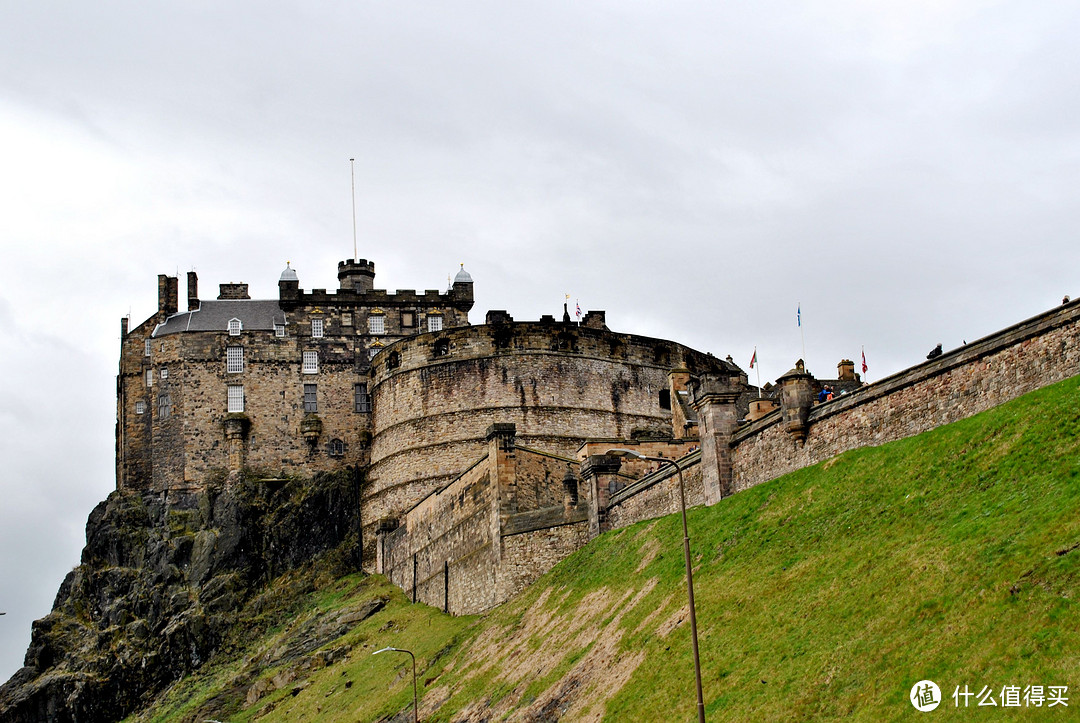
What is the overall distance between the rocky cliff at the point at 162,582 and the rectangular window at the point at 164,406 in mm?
4468

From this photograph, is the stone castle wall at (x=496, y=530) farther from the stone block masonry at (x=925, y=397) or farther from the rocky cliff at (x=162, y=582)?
the rocky cliff at (x=162, y=582)

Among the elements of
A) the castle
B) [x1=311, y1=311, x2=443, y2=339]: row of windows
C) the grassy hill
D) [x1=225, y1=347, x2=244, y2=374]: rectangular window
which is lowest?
the grassy hill

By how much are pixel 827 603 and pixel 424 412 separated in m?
43.5

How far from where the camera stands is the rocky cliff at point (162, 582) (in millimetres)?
63562

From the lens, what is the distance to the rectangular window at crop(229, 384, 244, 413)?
2849 inches

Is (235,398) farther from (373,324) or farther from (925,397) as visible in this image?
(925,397)

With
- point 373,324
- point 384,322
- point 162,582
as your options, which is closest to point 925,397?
point 162,582

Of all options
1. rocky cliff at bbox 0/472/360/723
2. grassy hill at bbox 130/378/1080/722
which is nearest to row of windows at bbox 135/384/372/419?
rocky cliff at bbox 0/472/360/723

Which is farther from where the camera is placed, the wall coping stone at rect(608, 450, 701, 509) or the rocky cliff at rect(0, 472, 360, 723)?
the rocky cliff at rect(0, 472, 360, 723)

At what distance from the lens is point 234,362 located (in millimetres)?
72875

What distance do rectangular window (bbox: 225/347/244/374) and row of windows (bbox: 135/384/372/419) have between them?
0.86m

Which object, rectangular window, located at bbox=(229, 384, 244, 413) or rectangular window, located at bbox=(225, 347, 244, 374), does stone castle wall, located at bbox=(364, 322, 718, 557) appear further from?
rectangular window, located at bbox=(225, 347, 244, 374)

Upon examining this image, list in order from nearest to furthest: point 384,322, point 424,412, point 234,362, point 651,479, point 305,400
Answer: point 651,479 < point 424,412 < point 305,400 < point 234,362 < point 384,322

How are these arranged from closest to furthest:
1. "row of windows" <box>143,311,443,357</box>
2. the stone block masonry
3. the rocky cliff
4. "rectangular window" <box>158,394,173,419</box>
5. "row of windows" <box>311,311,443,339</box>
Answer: the stone block masonry < the rocky cliff < "rectangular window" <box>158,394,173,419</box> < "row of windows" <box>143,311,443,357</box> < "row of windows" <box>311,311,443,339</box>
